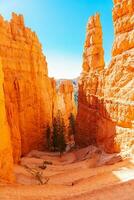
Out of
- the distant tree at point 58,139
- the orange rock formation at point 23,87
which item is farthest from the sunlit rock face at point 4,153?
the distant tree at point 58,139

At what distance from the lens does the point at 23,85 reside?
4181cm

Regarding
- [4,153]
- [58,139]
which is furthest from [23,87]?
[4,153]

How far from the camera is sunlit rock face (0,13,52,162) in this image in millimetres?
36625

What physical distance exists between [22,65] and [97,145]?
744 inches

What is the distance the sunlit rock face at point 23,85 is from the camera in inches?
1442

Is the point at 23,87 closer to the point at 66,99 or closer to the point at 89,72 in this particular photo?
the point at 89,72

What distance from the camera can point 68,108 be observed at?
289ft

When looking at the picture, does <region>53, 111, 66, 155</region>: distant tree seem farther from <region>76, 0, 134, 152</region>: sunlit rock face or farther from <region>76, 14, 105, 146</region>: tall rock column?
<region>76, 0, 134, 152</region>: sunlit rock face

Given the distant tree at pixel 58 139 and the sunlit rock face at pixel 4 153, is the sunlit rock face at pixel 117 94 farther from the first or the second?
the sunlit rock face at pixel 4 153

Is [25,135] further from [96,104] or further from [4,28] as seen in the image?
[4,28]

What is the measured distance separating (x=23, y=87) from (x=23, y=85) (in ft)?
1.26

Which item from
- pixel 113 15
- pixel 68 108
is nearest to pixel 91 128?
pixel 113 15

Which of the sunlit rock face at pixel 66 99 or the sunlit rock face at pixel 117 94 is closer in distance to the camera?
the sunlit rock face at pixel 117 94

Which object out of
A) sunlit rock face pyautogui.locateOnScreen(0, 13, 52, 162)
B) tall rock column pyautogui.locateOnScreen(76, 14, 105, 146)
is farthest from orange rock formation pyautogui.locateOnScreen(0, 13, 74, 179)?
tall rock column pyautogui.locateOnScreen(76, 14, 105, 146)
